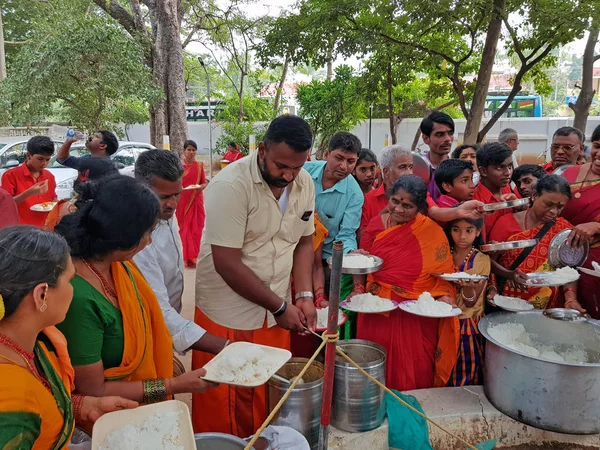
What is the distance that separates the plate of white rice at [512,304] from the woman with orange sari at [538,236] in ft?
0.41

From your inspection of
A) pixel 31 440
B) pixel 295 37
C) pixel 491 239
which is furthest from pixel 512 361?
pixel 295 37

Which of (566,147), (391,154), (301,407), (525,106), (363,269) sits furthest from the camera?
(525,106)

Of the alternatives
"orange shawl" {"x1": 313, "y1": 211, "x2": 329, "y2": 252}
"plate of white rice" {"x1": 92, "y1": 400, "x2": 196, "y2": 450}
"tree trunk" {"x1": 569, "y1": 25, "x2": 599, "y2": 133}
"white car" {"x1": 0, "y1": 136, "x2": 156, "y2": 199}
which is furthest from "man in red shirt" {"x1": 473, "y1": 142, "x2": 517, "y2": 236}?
"white car" {"x1": 0, "y1": 136, "x2": 156, "y2": 199}

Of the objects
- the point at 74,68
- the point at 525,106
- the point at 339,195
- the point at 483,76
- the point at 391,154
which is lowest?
the point at 339,195

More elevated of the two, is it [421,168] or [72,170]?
[421,168]

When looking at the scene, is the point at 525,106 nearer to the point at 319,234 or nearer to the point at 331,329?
the point at 319,234

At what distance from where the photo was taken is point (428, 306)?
9.04ft

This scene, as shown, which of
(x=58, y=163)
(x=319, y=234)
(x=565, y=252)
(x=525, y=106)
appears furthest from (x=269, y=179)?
(x=525, y=106)

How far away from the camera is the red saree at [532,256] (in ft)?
10.0

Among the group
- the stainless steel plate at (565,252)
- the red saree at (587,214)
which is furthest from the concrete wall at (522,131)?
the stainless steel plate at (565,252)

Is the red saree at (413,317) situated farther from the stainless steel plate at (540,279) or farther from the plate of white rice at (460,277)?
the stainless steel plate at (540,279)

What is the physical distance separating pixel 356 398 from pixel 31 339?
1.66 metres

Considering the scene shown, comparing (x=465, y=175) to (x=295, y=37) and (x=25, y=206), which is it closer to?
(x=25, y=206)

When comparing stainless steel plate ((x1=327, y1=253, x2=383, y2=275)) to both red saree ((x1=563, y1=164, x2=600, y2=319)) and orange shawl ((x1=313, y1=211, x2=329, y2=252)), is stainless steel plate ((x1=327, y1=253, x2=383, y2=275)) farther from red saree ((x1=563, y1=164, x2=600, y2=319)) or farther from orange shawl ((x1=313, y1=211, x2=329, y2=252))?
red saree ((x1=563, y1=164, x2=600, y2=319))
